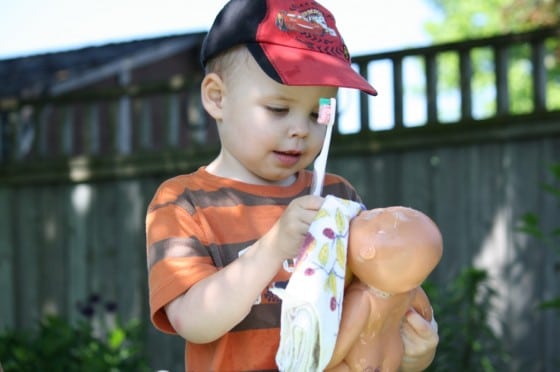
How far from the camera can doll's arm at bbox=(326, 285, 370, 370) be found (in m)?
1.95

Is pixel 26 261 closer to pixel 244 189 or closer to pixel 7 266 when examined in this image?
pixel 7 266

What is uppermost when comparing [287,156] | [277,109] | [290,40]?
[290,40]

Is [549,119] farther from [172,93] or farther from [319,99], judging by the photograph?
[319,99]

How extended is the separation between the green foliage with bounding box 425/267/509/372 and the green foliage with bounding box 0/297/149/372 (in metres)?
1.44

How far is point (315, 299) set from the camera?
186 centimetres

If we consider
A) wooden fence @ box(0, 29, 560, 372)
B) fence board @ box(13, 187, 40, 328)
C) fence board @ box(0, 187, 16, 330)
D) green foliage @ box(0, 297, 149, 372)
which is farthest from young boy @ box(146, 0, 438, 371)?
fence board @ box(0, 187, 16, 330)

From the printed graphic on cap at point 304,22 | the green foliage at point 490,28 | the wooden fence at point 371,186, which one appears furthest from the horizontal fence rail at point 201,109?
the green foliage at point 490,28

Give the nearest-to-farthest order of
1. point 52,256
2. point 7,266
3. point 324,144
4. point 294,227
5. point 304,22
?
point 294,227 → point 324,144 → point 304,22 → point 52,256 → point 7,266

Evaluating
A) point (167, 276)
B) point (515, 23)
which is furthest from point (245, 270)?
point (515, 23)

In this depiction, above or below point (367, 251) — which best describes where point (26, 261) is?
below

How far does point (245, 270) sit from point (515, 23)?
50.8 feet

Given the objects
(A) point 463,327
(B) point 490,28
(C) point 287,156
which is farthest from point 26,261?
(B) point 490,28

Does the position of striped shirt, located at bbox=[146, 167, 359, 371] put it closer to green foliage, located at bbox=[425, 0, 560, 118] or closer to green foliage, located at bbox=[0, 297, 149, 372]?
green foliage, located at bbox=[0, 297, 149, 372]

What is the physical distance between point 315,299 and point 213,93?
0.73m
